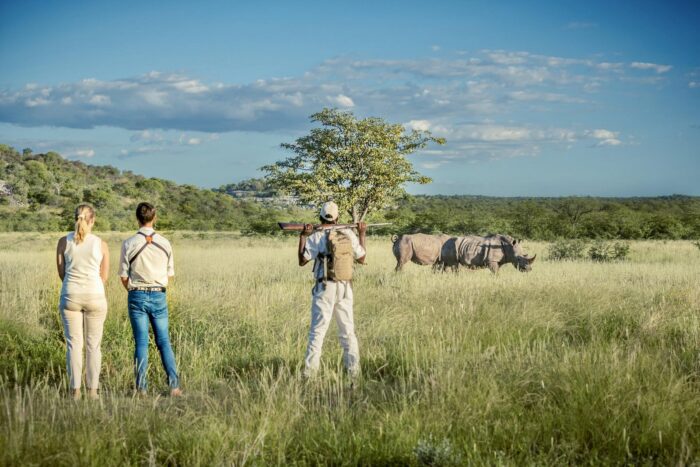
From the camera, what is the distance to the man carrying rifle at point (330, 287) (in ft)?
22.5

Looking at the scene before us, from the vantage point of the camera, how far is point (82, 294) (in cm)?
639

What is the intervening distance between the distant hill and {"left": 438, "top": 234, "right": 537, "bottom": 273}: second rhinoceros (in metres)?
26.0

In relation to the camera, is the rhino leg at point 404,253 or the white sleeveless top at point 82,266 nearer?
the white sleeveless top at point 82,266

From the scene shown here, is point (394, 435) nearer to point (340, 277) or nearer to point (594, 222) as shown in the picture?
point (340, 277)

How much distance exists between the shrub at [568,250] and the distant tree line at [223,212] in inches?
239

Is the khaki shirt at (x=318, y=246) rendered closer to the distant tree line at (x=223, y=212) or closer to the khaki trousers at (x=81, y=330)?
the khaki trousers at (x=81, y=330)

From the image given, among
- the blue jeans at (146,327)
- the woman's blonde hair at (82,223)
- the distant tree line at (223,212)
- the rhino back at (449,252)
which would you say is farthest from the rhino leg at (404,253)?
the woman's blonde hair at (82,223)

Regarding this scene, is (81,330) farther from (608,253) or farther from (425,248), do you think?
(608,253)

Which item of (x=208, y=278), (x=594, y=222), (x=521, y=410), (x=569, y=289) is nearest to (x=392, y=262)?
(x=208, y=278)

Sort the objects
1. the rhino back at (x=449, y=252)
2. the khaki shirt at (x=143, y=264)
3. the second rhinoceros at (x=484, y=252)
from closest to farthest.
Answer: the khaki shirt at (x=143, y=264), the second rhinoceros at (x=484, y=252), the rhino back at (x=449, y=252)

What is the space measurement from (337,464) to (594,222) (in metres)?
39.9

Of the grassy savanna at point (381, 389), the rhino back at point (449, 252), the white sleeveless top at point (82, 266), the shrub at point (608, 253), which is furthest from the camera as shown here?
the shrub at point (608, 253)

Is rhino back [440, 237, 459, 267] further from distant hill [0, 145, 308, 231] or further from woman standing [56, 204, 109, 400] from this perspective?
distant hill [0, 145, 308, 231]

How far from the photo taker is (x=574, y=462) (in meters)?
4.55
